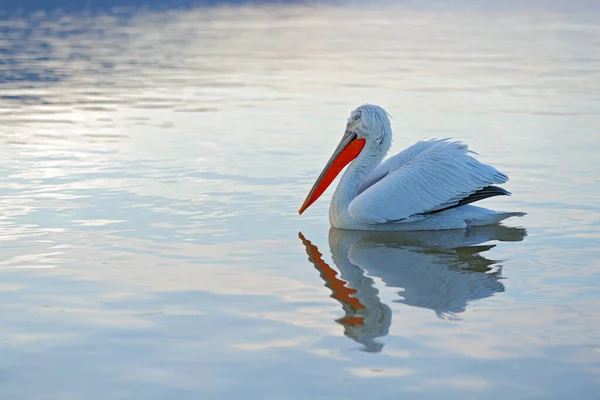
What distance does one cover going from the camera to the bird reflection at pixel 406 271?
4.60 metres

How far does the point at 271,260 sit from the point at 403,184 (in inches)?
38.8

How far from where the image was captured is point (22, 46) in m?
21.4

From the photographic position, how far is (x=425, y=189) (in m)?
6.03

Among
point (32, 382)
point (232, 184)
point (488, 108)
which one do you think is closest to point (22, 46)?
point (488, 108)

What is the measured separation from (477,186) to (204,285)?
72.7 inches

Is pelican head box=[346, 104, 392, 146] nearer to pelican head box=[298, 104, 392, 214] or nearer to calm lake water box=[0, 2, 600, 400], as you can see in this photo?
pelican head box=[298, 104, 392, 214]

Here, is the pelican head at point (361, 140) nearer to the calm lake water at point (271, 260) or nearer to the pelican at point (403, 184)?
the pelican at point (403, 184)

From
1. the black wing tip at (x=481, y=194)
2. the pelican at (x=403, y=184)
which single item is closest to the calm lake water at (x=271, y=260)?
the pelican at (x=403, y=184)

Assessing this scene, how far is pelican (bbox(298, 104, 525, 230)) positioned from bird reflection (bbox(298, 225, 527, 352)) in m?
0.10

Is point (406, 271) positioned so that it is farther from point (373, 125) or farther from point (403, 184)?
point (373, 125)

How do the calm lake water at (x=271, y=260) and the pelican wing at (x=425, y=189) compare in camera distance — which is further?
the pelican wing at (x=425, y=189)

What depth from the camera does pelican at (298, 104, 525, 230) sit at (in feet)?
19.8

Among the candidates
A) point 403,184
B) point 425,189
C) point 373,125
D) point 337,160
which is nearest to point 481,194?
point 425,189

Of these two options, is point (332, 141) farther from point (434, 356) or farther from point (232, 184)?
point (434, 356)
